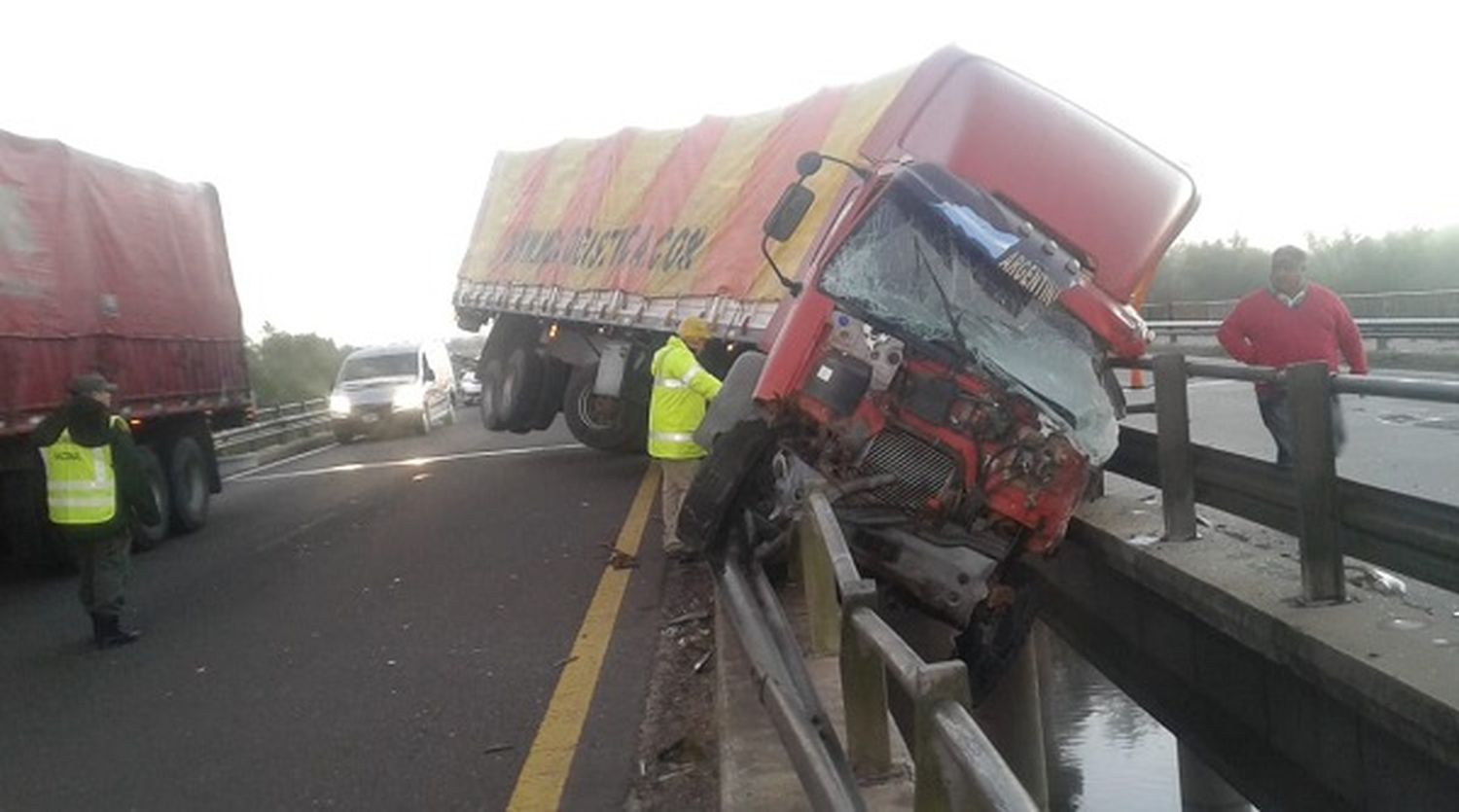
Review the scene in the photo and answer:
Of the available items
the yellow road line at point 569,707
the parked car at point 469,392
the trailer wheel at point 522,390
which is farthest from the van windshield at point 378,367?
the yellow road line at point 569,707

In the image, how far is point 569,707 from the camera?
278 inches

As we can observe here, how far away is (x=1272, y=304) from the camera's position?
8.55 m

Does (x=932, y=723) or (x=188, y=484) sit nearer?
(x=932, y=723)

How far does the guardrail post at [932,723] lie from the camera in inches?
121

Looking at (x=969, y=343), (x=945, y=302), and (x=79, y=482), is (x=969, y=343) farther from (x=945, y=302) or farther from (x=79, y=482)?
(x=79, y=482)

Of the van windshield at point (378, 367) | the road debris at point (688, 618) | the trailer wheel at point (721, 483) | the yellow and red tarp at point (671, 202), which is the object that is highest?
the yellow and red tarp at point (671, 202)

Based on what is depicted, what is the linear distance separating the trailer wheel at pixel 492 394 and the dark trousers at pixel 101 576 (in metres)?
10.7

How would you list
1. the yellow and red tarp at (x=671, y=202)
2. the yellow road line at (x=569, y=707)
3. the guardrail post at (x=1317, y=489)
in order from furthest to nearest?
the yellow and red tarp at (x=671, y=202), the yellow road line at (x=569, y=707), the guardrail post at (x=1317, y=489)

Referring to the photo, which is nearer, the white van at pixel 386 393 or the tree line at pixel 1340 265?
the tree line at pixel 1340 265

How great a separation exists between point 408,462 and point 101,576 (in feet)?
43.9

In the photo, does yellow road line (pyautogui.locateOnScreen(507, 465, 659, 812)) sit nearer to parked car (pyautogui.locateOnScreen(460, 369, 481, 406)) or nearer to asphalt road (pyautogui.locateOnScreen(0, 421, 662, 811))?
asphalt road (pyautogui.locateOnScreen(0, 421, 662, 811))

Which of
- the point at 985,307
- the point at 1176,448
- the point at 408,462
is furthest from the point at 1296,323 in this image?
the point at 408,462

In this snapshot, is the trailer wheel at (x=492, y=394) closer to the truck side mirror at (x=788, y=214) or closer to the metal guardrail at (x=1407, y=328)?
the metal guardrail at (x=1407, y=328)

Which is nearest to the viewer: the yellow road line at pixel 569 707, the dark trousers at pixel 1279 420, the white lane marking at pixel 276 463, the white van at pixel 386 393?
the yellow road line at pixel 569 707
